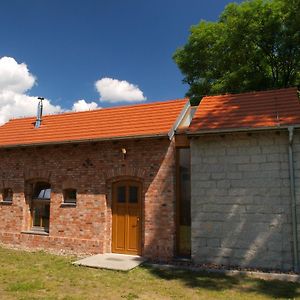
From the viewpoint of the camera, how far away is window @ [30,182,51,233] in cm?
1310

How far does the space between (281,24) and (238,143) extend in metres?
14.8

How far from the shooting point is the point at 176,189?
10.9 m

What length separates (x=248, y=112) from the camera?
10.6 m

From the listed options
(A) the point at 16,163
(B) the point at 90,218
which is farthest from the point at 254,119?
(A) the point at 16,163

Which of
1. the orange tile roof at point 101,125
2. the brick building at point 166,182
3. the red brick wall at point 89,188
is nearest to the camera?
the brick building at point 166,182

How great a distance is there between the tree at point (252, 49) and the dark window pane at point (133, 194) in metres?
12.5

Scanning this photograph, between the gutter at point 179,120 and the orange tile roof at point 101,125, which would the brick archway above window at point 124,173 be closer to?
the orange tile roof at point 101,125

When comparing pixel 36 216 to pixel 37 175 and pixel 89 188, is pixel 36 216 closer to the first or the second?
pixel 37 175

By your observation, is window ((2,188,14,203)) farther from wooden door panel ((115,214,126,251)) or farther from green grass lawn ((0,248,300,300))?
wooden door panel ((115,214,126,251))

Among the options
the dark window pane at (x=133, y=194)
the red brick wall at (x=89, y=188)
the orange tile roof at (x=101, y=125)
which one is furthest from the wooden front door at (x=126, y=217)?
the orange tile roof at (x=101, y=125)

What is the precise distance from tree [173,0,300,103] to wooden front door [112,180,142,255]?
12.5 meters

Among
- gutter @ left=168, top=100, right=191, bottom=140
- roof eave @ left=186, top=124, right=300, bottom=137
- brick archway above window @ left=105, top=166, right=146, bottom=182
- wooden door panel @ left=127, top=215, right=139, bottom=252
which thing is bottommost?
wooden door panel @ left=127, top=215, right=139, bottom=252

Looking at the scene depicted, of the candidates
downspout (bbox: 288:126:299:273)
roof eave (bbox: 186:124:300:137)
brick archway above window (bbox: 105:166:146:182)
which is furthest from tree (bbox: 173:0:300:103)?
downspout (bbox: 288:126:299:273)

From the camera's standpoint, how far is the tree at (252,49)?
2169 cm
